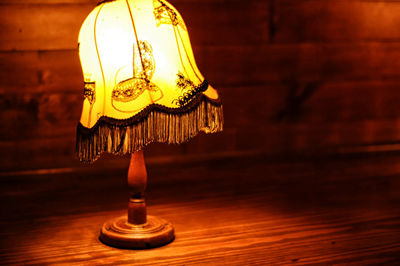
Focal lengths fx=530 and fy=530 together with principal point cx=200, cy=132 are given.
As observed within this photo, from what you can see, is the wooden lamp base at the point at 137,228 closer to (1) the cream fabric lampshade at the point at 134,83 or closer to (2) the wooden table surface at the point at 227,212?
(2) the wooden table surface at the point at 227,212

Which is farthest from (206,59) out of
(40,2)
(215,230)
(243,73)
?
(215,230)

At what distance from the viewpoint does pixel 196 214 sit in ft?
5.17

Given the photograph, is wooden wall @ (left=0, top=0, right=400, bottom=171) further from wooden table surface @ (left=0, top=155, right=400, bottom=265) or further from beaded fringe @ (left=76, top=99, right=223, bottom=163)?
beaded fringe @ (left=76, top=99, right=223, bottom=163)

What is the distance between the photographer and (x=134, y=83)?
1.19 m

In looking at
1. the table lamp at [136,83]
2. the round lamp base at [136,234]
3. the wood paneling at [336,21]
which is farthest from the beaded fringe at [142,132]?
the wood paneling at [336,21]

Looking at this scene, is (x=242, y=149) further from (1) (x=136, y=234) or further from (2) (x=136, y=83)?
(2) (x=136, y=83)

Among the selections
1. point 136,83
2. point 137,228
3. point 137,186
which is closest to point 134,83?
point 136,83

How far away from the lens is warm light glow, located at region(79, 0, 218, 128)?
1196 mm

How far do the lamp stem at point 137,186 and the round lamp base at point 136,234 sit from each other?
0.8 inches

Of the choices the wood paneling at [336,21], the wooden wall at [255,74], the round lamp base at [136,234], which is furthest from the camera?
the wood paneling at [336,21]

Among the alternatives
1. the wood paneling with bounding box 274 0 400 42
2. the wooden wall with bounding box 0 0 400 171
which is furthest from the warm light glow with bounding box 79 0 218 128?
the wood paneling with bounding box 274 0 400 42

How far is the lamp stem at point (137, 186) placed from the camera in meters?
1.33

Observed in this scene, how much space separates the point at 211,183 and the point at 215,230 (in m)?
0.48

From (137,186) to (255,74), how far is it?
3.29 ft
